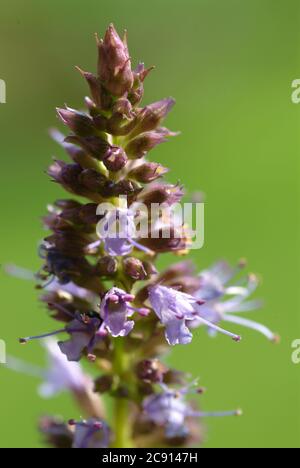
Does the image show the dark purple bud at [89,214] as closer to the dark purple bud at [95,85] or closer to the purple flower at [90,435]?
the dark purple bud at [95,85]

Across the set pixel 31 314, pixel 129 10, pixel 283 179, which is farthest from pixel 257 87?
pixel 31 314

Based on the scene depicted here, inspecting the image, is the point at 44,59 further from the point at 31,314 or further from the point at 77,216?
the point at 77,216

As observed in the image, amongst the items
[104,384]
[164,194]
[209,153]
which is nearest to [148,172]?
[164,194]

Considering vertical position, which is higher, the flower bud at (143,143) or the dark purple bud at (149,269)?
the flower bud at (143,143)

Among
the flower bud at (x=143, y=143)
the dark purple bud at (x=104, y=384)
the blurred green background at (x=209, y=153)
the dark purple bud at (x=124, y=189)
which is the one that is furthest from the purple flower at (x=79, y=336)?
the blurred green background at (x=209, y=153)

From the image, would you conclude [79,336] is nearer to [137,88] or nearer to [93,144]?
[93,144]

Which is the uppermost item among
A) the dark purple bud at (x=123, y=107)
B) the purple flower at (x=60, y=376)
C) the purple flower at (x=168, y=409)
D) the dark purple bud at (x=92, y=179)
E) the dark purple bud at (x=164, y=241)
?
the dark purple bud at (x=123, y=107)

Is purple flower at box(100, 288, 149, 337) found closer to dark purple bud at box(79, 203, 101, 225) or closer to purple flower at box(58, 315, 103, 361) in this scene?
purple flower at box(58, 315, 103, 361)
